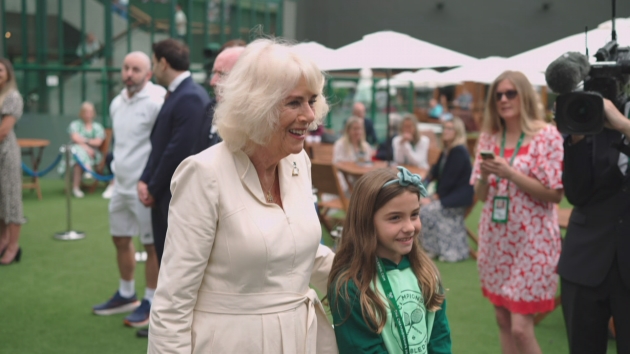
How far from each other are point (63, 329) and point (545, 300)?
3.69m

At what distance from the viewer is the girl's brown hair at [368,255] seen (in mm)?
2725

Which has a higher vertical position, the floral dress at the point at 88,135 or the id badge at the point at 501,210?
the floral dress at the point at 88,135

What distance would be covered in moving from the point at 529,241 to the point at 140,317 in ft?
10.5

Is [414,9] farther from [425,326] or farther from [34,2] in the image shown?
[425,326]

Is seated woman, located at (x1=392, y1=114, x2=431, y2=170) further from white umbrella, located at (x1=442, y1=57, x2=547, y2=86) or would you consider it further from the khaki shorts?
the khaki shorts

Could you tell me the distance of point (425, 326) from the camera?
9.04ft

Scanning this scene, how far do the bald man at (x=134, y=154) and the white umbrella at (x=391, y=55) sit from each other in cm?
278

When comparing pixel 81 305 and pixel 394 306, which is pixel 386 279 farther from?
pixel 81 305

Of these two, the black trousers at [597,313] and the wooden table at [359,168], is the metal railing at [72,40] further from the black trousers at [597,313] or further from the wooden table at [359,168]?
the black trousers at [597,313]

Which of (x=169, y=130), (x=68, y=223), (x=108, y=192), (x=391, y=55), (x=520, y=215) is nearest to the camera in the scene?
(x=520, y=215)

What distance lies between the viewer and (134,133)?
5676 millimetres

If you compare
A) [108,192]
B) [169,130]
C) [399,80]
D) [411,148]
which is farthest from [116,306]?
[399,80]

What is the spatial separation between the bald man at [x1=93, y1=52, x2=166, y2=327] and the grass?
44cm

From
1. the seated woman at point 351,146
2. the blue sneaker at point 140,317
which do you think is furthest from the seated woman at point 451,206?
the blue sneaker at point 140,317
